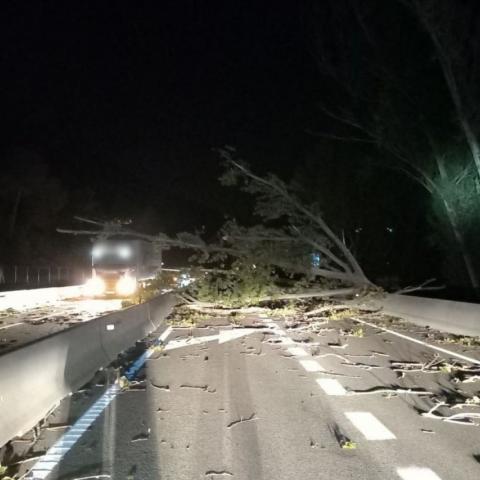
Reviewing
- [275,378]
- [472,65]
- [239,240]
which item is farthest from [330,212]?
[275,378]

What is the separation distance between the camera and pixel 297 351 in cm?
1373

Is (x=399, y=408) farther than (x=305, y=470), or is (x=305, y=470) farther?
(x=399, y=408)

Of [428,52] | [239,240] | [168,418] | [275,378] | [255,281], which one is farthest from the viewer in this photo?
[428,52]

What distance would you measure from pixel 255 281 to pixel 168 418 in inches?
551

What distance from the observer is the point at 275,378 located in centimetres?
1058

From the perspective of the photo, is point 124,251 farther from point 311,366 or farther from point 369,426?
point 369,426

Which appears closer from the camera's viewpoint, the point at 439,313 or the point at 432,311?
the point at 439,313

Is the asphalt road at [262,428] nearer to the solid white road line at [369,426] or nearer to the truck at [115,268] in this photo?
the solid white road line at [369,426]

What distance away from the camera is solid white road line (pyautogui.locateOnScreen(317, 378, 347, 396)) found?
9492mm

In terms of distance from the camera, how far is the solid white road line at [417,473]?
19.1 feet

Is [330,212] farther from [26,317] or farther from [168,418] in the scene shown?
[168,418]

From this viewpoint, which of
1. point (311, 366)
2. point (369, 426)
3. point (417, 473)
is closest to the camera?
point (417, 473)

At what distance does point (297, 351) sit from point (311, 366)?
1963mm

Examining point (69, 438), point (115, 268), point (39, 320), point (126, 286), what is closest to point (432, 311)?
point (39, 320)
